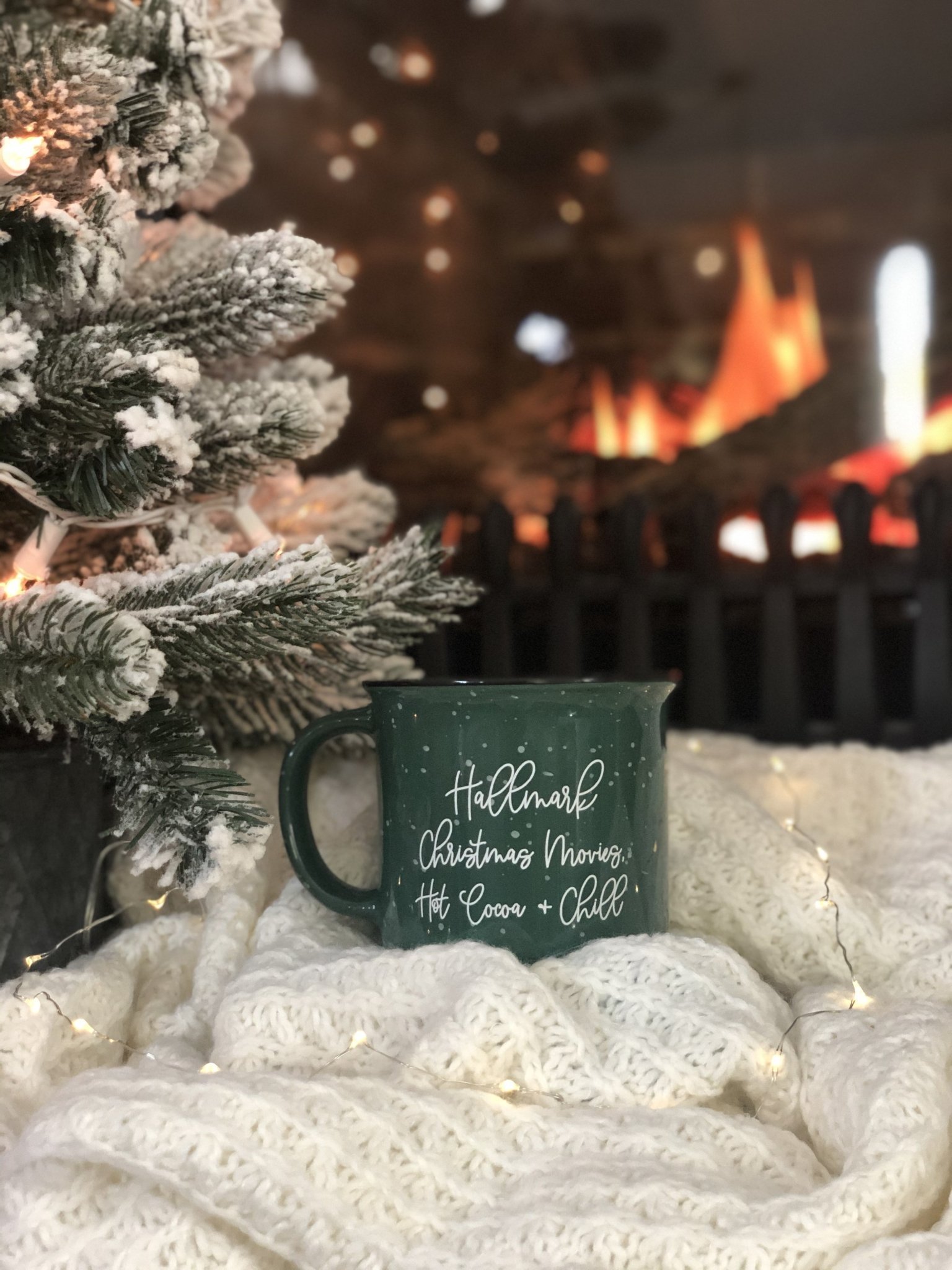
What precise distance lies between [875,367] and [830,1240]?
1.68 m

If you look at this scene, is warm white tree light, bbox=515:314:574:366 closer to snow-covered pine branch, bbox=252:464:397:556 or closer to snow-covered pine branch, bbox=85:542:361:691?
snow-covered pine branch, bbox=252:464:397:556

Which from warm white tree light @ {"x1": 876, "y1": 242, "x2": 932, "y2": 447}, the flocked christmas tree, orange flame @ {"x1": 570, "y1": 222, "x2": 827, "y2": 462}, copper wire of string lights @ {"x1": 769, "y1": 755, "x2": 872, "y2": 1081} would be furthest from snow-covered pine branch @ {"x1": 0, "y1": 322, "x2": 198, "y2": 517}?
warm white tree light @ {"x1": 876, "y1": 242, "x2": 932, "y2": 447}

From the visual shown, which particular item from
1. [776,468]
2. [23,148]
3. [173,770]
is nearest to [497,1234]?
[173,770]

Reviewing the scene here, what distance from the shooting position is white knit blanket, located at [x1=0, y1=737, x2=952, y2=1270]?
409mm

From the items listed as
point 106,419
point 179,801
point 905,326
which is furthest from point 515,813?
point 905,326

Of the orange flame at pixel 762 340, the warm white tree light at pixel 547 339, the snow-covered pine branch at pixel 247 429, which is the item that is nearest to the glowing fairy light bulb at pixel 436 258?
the warm white tree light at pixel 547 339

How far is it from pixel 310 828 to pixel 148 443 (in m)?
0.23

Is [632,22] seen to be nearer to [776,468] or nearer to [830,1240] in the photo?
[776,468]

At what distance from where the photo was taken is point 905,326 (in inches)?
74.4

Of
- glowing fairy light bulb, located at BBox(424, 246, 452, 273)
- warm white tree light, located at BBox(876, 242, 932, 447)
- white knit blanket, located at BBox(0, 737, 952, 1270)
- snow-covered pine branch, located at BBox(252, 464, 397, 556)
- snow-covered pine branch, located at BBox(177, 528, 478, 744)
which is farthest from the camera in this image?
glowing fairy light bulb, located at BBox(424, 246, 452, 273)

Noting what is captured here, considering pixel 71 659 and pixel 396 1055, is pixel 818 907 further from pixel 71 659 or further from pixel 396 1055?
pixel 71 659

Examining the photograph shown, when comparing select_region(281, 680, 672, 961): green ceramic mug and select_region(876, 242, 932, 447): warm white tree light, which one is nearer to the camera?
select_region(281, 680, 672, 961): green ceramic mug

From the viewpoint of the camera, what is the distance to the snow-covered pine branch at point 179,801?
514mm

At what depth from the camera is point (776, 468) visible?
65.2 inches
